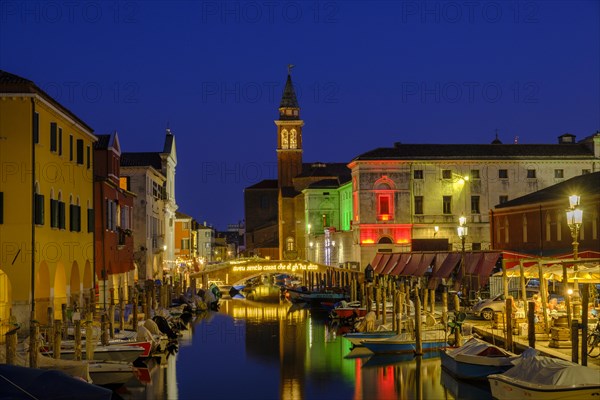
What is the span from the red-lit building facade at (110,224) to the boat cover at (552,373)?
2305 cm

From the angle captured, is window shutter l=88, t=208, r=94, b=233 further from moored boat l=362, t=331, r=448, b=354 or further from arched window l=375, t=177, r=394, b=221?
arched window l=375, t=177, r=394, b=221

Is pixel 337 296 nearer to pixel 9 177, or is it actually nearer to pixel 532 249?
pixel 532 249

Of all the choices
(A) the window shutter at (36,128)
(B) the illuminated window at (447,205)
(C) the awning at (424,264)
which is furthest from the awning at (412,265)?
(A) the window shutter at (36,128)

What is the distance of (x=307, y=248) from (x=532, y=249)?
51.0 metres

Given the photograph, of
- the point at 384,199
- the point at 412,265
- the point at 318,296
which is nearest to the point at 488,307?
the point at 412,265

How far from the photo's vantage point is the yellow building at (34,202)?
30.1 meters

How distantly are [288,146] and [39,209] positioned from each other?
82609 mm

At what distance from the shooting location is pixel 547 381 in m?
20.0

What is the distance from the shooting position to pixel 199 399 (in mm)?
27016

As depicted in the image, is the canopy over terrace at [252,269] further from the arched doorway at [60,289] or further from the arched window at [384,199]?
the arched doorway at [60,289]

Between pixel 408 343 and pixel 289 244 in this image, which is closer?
pixel 408 343

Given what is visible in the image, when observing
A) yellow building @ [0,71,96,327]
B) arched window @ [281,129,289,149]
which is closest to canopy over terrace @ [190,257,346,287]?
yellow building @ [0,71,96,327]

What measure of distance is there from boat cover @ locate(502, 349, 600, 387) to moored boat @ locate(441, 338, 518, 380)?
11.5 feet

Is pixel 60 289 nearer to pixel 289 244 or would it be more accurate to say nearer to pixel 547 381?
pixel 547 381
